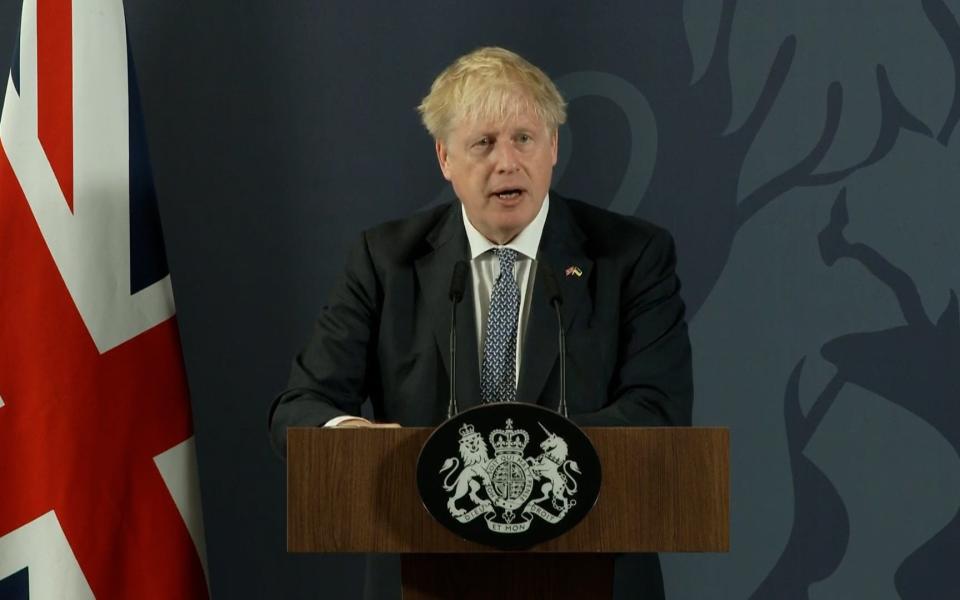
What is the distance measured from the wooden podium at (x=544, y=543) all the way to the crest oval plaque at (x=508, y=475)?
33 millimetres

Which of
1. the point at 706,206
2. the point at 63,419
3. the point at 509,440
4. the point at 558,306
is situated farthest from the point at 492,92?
the point at 63,419

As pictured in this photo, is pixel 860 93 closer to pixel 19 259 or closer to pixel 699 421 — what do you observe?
pixel 699 421

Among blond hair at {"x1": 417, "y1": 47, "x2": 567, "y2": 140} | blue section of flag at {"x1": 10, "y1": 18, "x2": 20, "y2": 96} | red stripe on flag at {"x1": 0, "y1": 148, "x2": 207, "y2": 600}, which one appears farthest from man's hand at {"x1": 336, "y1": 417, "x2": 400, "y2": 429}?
blue section of flag at {"x1": 10, "y1": 18, "x2": 20, "y2": 96}

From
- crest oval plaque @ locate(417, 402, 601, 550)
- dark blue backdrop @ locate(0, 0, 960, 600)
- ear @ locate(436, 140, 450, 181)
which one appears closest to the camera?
crest oval plaque @ locate(417, 402, 601, 550)

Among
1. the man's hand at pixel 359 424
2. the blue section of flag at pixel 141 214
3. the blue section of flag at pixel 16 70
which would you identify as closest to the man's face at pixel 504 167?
the man's hand at pixel 359 424

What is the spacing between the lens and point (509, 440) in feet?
5.89

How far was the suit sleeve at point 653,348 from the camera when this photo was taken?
7.59 ft

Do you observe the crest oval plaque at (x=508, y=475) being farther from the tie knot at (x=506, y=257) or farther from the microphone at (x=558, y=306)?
the tie knot at (x=506, y=257)

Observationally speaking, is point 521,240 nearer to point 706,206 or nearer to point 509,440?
point 509,440

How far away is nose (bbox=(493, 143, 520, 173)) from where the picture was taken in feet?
7.78

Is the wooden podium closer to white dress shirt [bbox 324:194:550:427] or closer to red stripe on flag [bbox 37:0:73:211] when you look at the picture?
white dress shirt [bbox 324:194:550:427]

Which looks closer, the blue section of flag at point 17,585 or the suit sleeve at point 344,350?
the suit sleeve at point 344,350

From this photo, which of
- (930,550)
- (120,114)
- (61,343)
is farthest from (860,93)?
(61,343)

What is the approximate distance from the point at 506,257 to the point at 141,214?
0.92m
